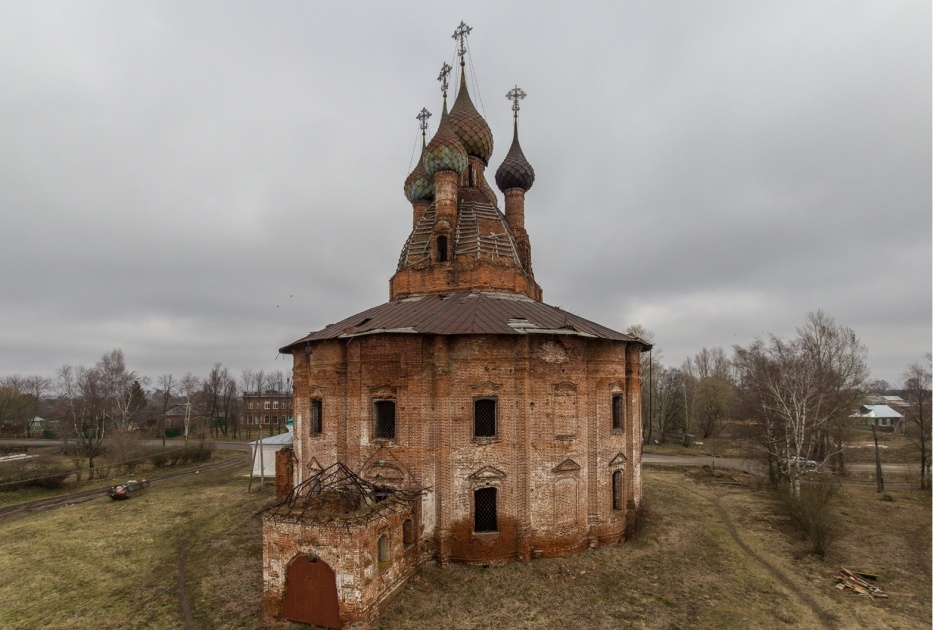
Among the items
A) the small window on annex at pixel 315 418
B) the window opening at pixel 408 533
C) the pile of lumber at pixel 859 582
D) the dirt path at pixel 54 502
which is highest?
the small window on annex at pixel 315 418

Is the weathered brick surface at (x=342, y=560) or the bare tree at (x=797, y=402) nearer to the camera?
the weathered brick surface at (x=342, y=560)

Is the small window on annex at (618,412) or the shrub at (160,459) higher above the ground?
the small window on annex at (618,412)

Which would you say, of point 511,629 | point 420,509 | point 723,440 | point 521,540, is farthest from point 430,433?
point 723,440

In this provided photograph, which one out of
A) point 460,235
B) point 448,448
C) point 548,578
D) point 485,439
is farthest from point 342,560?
point 460,235

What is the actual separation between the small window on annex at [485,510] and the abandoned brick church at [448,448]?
0.04 m

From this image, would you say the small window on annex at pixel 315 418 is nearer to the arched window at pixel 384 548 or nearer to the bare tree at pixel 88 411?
the arched window at pixel 384 548

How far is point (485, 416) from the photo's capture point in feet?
48.1

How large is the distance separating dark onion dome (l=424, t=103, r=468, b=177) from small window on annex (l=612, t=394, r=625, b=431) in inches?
442

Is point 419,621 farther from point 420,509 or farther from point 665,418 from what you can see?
point 665,418

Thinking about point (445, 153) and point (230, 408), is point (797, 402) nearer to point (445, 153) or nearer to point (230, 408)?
point (445, 153)

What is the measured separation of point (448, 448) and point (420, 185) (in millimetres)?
13489

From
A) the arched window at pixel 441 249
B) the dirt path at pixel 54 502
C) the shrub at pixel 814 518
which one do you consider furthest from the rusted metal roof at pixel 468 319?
the dirt path at pixel 54 502

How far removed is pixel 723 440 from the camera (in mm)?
46188

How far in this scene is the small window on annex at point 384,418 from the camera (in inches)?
587
